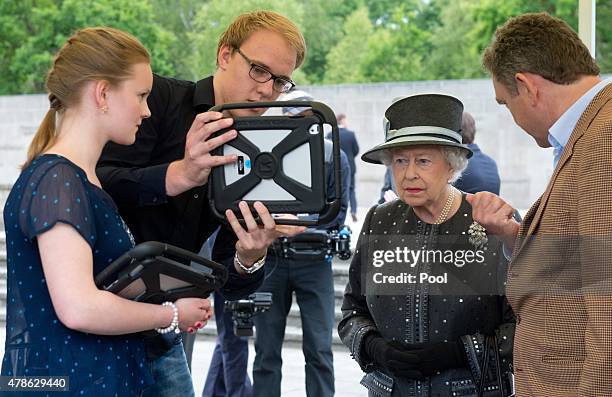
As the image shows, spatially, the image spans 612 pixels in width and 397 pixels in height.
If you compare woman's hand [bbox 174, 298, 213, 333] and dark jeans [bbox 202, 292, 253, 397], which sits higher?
woman's hand [bbox 174, 298, 213, 333]

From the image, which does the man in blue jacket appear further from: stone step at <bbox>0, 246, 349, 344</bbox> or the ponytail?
the ponytail

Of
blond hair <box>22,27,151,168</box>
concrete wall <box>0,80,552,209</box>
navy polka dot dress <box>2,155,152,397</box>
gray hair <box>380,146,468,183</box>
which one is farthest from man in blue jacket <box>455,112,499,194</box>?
concrete wall <box>0,80,552,209</box>

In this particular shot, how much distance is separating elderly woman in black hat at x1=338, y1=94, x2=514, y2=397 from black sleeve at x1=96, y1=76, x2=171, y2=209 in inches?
25.3

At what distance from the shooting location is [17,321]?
6.52ft

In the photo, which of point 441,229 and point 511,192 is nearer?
point 441,229

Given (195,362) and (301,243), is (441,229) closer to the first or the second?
(301,243)

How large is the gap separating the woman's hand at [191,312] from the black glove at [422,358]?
0.68 m

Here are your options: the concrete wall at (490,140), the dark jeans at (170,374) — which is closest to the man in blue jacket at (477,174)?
the dark jeans at (170,374)

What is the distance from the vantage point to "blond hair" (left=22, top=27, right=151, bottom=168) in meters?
2.08

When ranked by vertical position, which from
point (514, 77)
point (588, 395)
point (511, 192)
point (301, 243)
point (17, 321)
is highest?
point (514, 77)

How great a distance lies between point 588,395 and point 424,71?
24687mm

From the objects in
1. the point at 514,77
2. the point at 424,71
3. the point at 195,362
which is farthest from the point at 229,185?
the point at 424,71

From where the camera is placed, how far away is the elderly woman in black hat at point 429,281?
259 cm

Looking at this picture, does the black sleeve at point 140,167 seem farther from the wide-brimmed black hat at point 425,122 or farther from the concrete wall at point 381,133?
the concrete wall at point 381,133
